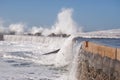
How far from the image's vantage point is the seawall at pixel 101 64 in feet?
27.5

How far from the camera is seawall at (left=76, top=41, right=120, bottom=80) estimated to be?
838 cm

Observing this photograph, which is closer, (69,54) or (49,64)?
(49,64)

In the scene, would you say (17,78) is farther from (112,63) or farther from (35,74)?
(112,63)

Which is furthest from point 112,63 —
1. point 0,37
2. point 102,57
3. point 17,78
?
point 0,37

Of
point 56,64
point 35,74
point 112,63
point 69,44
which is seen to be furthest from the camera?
point 69,44

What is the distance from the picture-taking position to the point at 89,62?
41.5ft

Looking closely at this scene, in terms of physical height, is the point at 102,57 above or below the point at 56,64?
above

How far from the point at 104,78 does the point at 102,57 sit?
115cm

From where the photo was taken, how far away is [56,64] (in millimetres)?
20688

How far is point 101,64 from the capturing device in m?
10.0

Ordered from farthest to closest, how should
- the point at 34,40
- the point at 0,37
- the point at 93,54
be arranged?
1. the point at 0,37
2. the point at 34,40
3. the point at 93,54

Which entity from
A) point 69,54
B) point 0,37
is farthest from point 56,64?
point 0,37

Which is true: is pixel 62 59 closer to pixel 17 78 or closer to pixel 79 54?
pixel 79 54

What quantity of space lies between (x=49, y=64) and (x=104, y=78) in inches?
476
